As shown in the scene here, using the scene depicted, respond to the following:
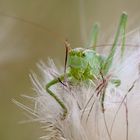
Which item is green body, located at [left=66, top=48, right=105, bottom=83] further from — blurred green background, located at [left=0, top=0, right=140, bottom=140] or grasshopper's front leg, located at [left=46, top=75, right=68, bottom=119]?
blurred green background, located at [left=0, top=0, right=140, bottom=140]

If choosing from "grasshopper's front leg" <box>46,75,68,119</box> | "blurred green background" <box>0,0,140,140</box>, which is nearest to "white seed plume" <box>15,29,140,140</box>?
"grasshopper's front leg" <box>46,75,68,119</box>

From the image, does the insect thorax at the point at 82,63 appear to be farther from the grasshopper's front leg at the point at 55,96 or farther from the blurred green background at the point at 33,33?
the blurred green background at the point at 33,33

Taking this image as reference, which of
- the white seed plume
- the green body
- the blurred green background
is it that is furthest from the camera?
the blurred green background

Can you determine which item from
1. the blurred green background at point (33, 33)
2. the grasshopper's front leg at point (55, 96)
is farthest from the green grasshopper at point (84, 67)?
the blurred green background at point (33, 33)

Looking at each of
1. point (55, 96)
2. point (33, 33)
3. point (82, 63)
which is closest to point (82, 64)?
point (82, 63)

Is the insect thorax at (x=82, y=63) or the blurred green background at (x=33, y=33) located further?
the blurred green background at (x=33, y=33)

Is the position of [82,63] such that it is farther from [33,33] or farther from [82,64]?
[33,33]

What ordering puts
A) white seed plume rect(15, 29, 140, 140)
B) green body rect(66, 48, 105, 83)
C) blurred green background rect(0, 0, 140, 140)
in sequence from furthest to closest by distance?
blurred green background rect(0, 0, 140, 140)
green body rect(66, 48, 105, 83)
white seed plume rect(15, 29, 140, 140)
